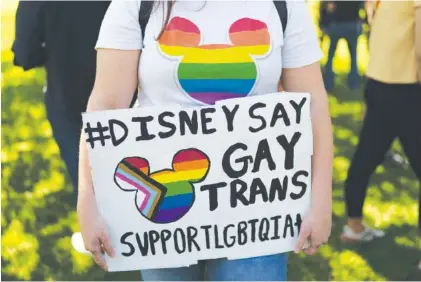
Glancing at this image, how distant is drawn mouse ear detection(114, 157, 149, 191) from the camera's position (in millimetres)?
1641

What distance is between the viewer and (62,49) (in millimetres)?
2643

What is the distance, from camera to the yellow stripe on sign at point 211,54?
161 centimetres

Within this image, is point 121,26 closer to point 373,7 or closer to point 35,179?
point 373,7

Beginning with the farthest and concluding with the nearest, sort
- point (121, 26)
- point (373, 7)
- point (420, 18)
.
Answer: point (373, 7) < point (420, 18) < point (121, 26)

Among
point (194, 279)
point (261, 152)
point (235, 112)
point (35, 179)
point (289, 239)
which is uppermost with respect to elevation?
point (235, 112)

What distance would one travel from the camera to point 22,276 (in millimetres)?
3115

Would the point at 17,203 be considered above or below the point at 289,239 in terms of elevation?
below

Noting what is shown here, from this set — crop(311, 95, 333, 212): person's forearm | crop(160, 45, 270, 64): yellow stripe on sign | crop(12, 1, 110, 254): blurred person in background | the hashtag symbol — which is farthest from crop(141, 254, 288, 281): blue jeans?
crop(12, 1, 110, 254): blurred person in background

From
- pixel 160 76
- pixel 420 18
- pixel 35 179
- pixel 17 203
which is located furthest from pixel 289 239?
pixel 35 179

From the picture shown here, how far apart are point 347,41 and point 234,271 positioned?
426 centimetres

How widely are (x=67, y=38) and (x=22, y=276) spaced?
1.17 m

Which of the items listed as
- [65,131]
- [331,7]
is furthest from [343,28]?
[65,131]

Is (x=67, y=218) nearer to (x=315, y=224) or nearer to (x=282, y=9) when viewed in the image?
(x=315, y=224)

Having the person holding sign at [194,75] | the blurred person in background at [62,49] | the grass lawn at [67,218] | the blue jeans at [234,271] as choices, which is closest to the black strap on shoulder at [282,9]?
the person holding sign at [194,75]
